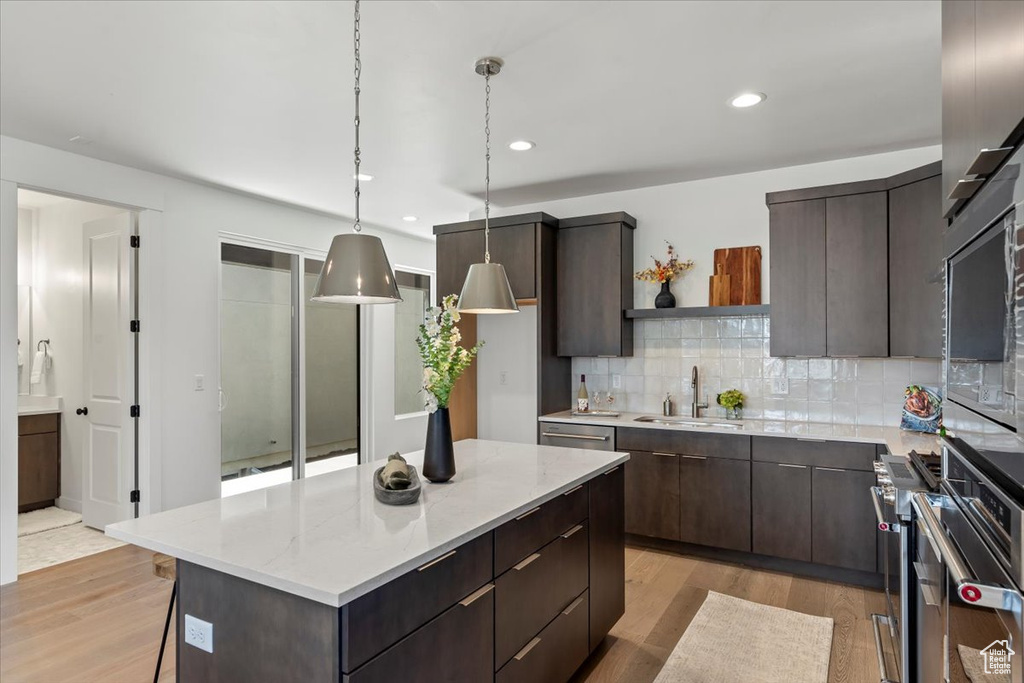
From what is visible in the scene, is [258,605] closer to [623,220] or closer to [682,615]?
[682,615]

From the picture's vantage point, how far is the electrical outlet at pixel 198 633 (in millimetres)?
1535

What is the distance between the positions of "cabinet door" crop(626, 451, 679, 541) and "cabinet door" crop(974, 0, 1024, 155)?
9.84ft

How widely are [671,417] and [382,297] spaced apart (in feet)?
10.0

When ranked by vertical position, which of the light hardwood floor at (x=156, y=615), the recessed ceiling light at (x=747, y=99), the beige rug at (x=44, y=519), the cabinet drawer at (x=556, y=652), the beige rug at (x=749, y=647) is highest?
the recessed ceiling light at (x=747, y=99)

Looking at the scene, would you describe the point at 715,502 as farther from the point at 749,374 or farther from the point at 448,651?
the point at 448,651

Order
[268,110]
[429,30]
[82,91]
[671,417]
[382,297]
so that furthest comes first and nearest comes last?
[671,417], [268,110], [82,91], [429,30], [382,297]

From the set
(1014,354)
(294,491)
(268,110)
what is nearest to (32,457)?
(268,110)

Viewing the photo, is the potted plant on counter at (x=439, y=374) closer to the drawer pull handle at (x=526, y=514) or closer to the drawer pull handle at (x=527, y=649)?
the drawer pull handle at (x=526, y=514)

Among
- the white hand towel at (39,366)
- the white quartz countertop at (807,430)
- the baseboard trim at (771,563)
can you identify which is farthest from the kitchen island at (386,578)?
the white hand towel at (39,366)

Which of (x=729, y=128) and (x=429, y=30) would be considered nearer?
(x=429, y=30)

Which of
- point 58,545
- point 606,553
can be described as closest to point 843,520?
point 606,553

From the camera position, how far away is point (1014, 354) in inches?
36.1

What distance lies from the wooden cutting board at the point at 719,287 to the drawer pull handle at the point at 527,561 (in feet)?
8.94

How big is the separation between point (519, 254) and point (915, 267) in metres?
2.56
